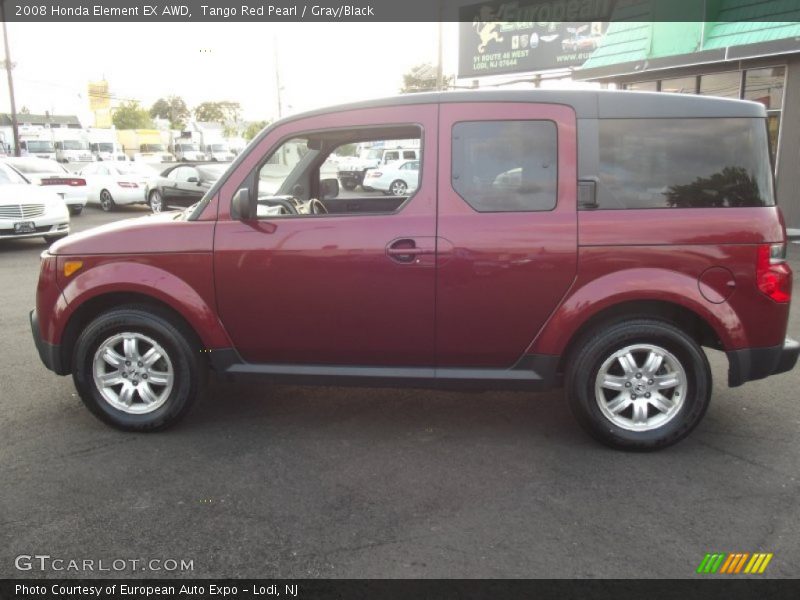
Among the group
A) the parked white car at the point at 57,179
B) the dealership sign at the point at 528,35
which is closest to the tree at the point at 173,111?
the dealership sign at the point at 528,35

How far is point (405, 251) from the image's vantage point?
380cm

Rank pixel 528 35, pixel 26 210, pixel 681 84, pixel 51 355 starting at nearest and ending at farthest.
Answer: pixel 51 355, pixel 26 210, pixel 681 84, pixel 528 35

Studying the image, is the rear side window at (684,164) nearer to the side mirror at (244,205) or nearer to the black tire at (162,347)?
the side mirror at (244,205)

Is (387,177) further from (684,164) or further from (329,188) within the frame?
(684,164)

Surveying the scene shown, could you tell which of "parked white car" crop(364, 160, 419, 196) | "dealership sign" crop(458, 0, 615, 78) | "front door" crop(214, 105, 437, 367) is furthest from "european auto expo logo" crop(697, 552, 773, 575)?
"dealership sign" crop(458, 0, 615, 78)

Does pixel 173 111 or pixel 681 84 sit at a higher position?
pixel 173 111

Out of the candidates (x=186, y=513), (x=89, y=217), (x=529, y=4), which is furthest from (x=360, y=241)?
(x=529, y=4)

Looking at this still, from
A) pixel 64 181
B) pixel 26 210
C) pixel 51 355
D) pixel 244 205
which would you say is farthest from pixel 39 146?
pixel 244 205

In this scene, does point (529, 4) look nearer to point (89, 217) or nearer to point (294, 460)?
point (89, 217)

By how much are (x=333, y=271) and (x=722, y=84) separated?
1265cm

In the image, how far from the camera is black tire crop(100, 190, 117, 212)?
1961 centimetres

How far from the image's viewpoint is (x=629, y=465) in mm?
3732

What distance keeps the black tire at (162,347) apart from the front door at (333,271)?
309mm

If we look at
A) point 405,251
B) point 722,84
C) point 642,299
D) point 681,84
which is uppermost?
point 681,84
